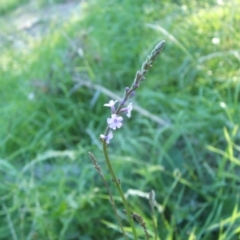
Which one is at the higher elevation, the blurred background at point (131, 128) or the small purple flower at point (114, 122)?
the small purple flower at point (114, 122)

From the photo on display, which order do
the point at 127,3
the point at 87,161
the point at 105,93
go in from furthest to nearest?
the point at 127,3 < the point at 105,93 < the point at 87,161

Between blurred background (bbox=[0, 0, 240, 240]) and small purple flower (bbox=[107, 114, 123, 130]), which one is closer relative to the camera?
small purple flower (bbox=[107, 114, 123, 130])

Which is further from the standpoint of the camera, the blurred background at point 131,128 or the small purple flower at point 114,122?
the blurred background at point 131,128

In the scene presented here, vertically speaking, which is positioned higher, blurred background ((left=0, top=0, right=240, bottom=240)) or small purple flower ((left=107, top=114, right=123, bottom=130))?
small purple flower ((left=107, top=114, right=123, bottom=130))

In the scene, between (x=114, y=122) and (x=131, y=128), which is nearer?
(x=114, y=122)

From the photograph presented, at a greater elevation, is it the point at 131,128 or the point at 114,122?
the point at 114,122

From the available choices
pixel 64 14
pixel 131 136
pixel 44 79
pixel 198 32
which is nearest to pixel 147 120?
pixel 131 136

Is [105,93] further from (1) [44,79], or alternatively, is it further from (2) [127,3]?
(2) [127,3]

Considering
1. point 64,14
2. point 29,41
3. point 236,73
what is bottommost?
point 64,14
